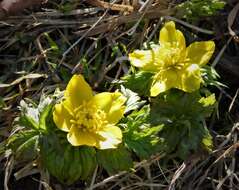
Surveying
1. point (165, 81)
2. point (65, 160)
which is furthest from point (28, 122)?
point (165, 81)

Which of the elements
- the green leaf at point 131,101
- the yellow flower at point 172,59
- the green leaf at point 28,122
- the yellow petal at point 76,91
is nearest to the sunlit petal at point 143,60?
the yellow flower at point 172,59

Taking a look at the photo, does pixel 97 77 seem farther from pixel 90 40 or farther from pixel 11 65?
pixel 11 65

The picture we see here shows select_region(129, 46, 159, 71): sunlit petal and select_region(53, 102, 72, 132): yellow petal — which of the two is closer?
select_region(53, 102, 72, 132): yellow petal

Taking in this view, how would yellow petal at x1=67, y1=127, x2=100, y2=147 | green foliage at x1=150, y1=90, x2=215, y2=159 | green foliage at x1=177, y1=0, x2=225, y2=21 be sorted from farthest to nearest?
green foliage at x1=177, y1=0, x2=225, y2=21
green foliage at x1=150, y1=90, x2=215, y2=159
yellow petal at x1=67, y1=127, x2=100, y2=147

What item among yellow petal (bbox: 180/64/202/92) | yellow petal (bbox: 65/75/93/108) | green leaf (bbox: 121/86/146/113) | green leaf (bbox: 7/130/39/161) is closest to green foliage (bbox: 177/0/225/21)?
yellow petal (bbox: 180/64/202/92)

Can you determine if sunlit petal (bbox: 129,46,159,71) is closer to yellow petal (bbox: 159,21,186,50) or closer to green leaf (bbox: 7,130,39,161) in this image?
yellow petal (bbox: 159,21,186,50)

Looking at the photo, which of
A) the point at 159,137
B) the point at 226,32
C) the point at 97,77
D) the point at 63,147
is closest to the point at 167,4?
the point at 226,32
